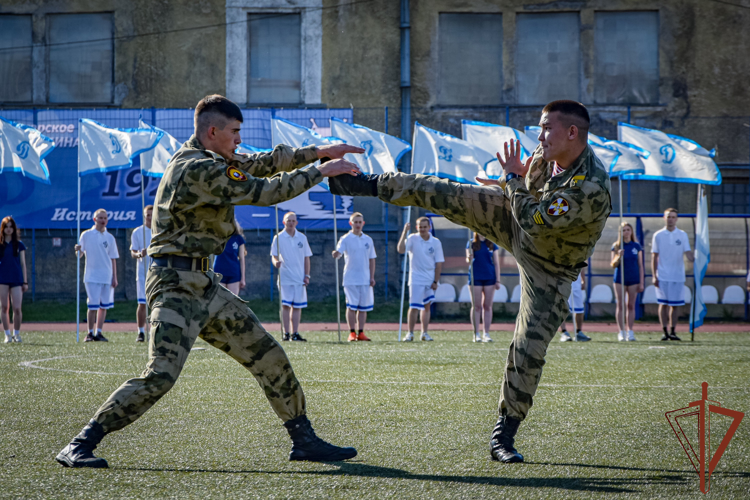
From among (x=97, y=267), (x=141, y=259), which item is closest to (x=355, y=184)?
(x=141, y=259)

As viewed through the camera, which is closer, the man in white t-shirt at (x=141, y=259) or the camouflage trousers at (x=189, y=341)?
the camouflage trousers at (x=189, y=341)

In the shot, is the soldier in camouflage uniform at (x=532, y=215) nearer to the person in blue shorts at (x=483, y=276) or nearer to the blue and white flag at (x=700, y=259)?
the person in blue shorts at (x=483, y=276)

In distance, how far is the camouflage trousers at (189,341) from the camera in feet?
14.7

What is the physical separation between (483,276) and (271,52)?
12683 millimetres

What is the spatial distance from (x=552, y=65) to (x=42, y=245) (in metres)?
15.7

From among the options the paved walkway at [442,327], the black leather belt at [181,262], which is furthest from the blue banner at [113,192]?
the black leather belt at [181,262]

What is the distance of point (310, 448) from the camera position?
4.86 metres

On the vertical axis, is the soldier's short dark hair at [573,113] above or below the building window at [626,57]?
below

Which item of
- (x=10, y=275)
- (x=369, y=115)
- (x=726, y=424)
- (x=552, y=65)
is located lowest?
(x=726, y=424)

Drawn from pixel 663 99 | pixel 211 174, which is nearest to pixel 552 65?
pixel 663 99

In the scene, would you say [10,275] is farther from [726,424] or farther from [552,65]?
[552,65]

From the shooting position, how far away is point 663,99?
2312 centimetres

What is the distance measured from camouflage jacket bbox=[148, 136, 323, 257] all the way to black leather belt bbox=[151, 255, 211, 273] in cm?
3

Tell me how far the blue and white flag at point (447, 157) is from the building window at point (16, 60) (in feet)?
47.6
